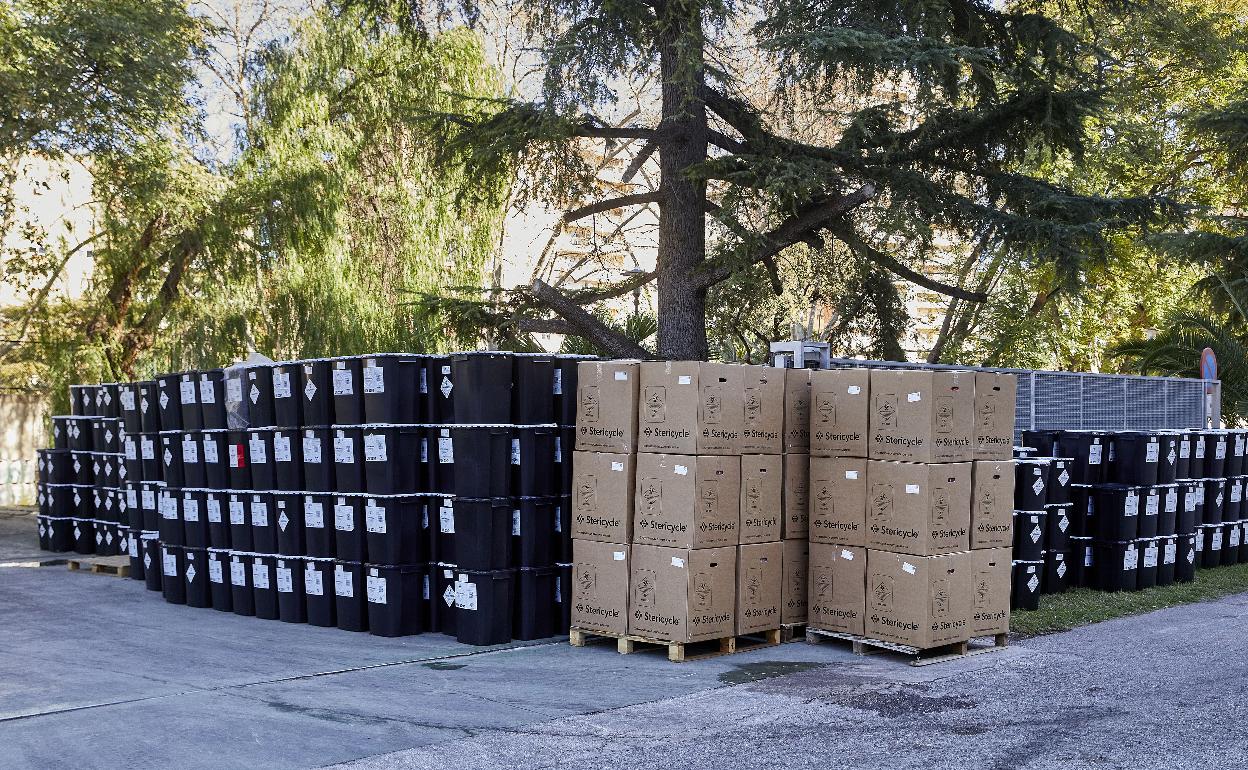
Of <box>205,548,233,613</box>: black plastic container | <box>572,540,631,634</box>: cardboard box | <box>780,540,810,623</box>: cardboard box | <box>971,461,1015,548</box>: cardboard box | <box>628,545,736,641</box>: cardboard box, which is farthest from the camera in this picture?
<box>205,548,233,613</box>: black plastic container

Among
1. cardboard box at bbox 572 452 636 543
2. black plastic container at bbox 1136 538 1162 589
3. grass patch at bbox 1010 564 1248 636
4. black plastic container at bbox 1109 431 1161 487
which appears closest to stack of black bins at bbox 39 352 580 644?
cardboard box at bbox 572 452 636 543

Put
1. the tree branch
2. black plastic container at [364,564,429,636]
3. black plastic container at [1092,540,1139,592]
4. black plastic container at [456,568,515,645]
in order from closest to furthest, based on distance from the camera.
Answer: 1. black plastic container at [456,568,515,645]
2. black plastic container at [364,564,429,636]
3. black plastic container at [1092,540,1139,592]
4. the tree branch

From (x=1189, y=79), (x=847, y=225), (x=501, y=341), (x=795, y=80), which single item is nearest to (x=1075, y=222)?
(x=847, y=225)

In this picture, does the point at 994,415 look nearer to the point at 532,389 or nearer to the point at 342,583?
the point at 532,389

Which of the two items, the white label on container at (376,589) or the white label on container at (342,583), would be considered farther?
the white label on container at (342,583)

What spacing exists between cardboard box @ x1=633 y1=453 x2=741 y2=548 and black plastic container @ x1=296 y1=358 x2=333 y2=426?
9.29ft

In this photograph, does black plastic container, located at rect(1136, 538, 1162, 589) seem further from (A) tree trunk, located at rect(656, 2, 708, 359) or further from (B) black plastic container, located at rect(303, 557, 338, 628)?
(B) black plastic container, located at rect(303, 557, 338, 628)

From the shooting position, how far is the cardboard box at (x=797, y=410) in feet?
29.4

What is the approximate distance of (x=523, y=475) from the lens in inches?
352

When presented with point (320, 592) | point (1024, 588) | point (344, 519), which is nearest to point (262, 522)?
point (320, 592)

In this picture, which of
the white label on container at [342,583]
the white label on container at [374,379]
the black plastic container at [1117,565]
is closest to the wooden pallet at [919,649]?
the black plastic container at [1117,565]

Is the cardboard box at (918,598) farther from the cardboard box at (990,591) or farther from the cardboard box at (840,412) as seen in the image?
the cardboard box at (840,412)

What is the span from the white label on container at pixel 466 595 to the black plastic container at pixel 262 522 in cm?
213

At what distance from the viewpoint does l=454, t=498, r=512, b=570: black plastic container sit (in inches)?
348
